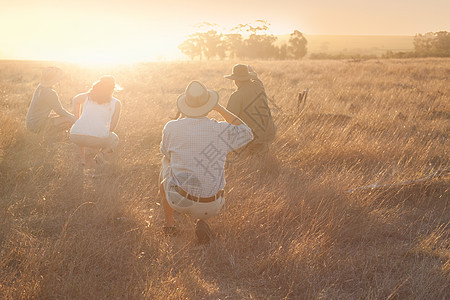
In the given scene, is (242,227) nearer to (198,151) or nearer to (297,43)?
(198,151)

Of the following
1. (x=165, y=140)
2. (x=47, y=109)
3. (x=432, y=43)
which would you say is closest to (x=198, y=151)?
(x=165, y=140)

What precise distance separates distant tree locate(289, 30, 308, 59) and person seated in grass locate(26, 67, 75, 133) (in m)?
52.9

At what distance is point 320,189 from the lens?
412 centimetres

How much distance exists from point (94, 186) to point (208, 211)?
1850 mm

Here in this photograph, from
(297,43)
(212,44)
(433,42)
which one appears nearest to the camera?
(433,42)

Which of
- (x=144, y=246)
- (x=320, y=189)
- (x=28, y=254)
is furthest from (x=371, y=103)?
(x=28, y=254)

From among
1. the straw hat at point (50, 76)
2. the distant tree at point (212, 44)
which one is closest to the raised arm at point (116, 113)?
the straw hat at point (50, 76)

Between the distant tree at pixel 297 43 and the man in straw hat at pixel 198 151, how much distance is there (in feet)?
181

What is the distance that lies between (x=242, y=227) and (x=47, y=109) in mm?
4431

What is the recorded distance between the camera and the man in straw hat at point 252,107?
5293mm

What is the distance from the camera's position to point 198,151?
3125 millimetres

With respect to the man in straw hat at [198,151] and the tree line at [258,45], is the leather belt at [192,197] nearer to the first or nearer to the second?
the man in straw hat at [198,151]

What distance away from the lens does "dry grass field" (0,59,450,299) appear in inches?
106

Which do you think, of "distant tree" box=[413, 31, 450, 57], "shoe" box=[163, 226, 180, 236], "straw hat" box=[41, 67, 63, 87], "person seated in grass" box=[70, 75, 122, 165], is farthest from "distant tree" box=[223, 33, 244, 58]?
"shoe" box=[163, 226, 180, 236]
